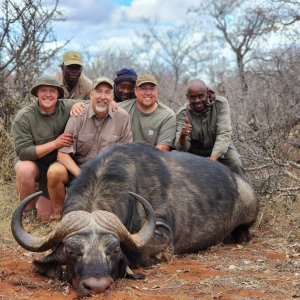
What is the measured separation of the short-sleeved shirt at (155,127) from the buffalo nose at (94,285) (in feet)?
10.2

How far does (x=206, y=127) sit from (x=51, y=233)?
10.1ft

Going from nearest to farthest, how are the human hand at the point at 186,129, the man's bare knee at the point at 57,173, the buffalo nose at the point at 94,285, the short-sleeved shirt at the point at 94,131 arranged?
1. the buffalo nose at the point at 94,285
2. the man's bare knee at the point at 57,173
3. the short-sleeved shirt at the point at 94,131
4. the human hand at the point at 186,129

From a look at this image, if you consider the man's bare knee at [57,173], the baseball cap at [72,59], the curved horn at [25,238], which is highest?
the baseball cap at [72,59]

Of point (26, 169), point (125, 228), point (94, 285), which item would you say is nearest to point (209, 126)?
point (26, 169)

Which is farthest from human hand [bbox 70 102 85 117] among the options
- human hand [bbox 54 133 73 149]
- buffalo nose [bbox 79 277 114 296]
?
buffalo nose [bbox 79 277 114 296]

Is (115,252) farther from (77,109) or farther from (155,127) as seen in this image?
(155,127)

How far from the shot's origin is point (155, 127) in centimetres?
702

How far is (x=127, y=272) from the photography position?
4609 millimetres

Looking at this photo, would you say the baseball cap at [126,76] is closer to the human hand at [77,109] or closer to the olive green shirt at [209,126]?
the olive green shirt at [209,126]

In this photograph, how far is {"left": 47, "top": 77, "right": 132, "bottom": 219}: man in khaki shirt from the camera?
21.1 feet

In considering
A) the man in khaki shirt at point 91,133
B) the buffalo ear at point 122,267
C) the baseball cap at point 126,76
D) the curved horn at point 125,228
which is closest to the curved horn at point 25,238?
the curved horn at point 125,228

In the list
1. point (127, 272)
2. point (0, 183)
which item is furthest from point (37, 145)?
point (127, 272)

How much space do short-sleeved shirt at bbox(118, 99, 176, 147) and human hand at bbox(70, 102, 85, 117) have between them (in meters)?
0.74

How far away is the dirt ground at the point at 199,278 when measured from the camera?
4.20 meters
